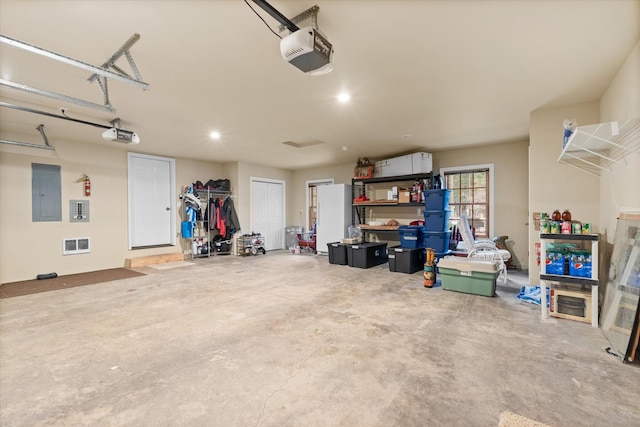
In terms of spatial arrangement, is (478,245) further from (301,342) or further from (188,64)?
(188,64)

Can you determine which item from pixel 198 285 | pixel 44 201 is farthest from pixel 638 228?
pixel 44 201

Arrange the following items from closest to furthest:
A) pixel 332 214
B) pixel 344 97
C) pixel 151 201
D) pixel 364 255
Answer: pixel 344 97
pixel 364 255
pixel 151 201
pixel 332 214

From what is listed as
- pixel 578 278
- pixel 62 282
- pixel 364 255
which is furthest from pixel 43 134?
pixel 578 278

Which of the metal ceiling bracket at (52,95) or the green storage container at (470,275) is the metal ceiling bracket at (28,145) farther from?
the green storage container at (470,275)

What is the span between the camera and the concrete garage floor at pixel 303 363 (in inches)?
64.6

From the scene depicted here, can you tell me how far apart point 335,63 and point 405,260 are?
3.90 metres

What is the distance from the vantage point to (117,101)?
3.54 metres

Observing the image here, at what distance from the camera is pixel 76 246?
5.51 meters

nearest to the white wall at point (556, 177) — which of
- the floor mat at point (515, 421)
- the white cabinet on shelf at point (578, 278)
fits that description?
the white cabinet on shelf at point (578, 278)

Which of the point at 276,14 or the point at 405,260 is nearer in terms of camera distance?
the point at 276,14

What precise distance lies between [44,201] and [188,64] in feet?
15.5

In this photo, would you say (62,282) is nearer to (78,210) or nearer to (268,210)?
(78,210)

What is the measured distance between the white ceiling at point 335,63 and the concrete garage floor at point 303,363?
253cm

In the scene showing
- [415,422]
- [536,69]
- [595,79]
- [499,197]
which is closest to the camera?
[415,422]
